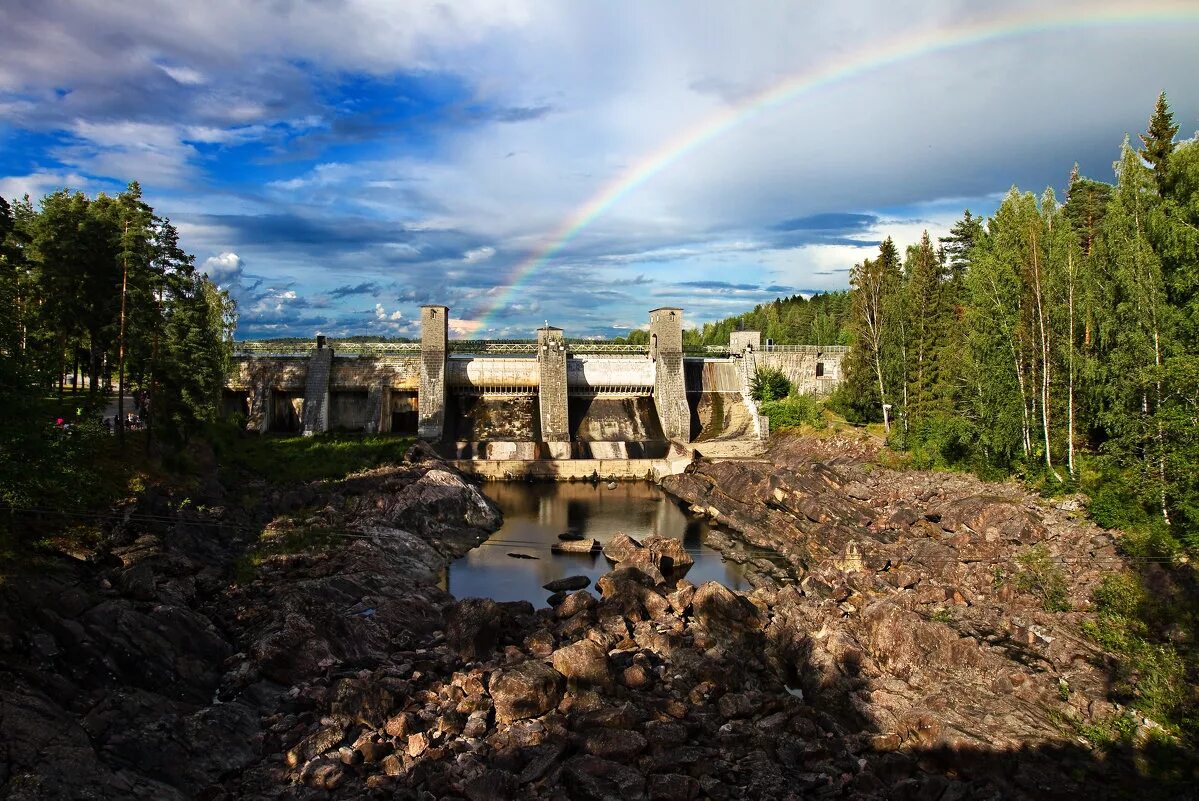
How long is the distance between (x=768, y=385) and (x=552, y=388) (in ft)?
53.3

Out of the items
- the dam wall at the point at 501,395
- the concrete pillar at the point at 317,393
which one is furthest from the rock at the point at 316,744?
the concrete pillar at the point at 317,393

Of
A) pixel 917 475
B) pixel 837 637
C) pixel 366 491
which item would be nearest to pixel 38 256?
pixel 366 491

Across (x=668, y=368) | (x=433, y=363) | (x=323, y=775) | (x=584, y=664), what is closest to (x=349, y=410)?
(x=433, y=363)

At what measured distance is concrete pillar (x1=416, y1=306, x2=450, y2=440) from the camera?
48594mm

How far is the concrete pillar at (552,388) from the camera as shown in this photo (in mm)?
49062

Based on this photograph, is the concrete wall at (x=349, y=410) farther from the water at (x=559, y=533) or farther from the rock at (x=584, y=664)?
the rock at (x=584, y=664)

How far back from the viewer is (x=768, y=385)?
53969 millimetres

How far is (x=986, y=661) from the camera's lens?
1870 centimetres

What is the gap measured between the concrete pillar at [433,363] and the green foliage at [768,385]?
22167 millimetres

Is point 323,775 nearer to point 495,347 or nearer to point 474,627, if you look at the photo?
point 474,627

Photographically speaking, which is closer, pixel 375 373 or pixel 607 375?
pixel 375 373

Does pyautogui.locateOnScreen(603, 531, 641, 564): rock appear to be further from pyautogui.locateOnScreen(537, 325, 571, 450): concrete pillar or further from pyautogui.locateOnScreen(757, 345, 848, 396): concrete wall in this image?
pyautogui.locateOnScreen(757, 345, 848, 396): concrete wall

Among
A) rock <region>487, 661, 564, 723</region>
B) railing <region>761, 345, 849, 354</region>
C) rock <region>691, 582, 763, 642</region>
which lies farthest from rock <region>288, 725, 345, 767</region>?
railing <region>761, 345, 849, 354</region>

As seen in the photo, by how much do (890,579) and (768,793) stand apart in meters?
13.6
